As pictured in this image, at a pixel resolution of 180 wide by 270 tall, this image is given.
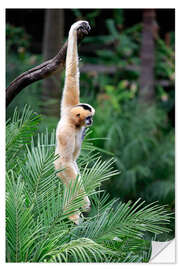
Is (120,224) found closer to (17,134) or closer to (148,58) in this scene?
(17,134)

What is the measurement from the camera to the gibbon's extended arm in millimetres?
2469

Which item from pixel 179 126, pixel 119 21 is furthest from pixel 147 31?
pixel 179 126

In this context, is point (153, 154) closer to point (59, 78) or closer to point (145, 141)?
point (145, 141)

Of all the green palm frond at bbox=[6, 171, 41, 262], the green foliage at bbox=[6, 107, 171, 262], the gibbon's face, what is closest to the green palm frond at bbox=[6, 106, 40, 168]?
the green foliage at bbox=[6, 107, 171, 262]

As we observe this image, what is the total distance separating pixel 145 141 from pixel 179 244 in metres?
4.07

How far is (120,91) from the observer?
9578mm

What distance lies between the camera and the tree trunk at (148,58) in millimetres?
8266

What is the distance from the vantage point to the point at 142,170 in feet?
21.6

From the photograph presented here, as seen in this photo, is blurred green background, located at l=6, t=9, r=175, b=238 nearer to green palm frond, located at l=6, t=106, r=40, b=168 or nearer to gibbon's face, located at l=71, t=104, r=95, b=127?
green palm frond, located at l=6, t=106, r=40, b=168

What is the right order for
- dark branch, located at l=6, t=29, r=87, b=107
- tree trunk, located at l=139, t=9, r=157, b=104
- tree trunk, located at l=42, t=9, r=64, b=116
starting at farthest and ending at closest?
tree trunk, located at l=139, t=9, r=157, b=104, tree trunk, located at l=42, t=9, r=64, b=116, dark branch, located at l=6, t=29, r=87, b=107

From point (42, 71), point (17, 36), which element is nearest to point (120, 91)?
point (17, 36)

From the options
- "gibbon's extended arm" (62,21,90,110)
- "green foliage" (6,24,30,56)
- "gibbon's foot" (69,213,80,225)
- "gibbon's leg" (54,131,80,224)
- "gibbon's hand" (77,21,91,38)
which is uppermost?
"green foliage" (6,24,30,56)

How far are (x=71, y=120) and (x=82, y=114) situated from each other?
0.11m

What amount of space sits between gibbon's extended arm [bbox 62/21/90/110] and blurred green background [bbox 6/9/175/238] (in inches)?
86.8
